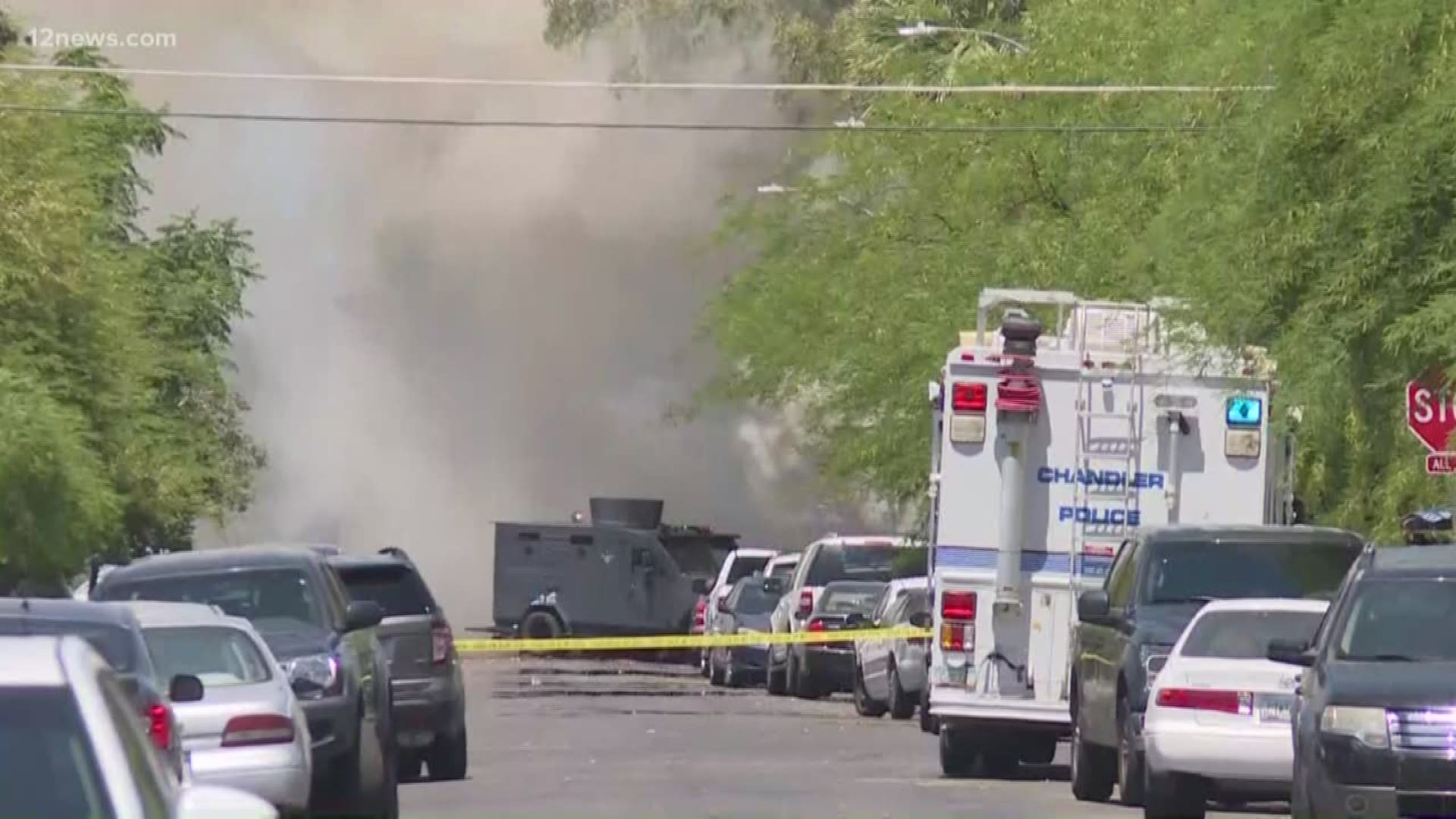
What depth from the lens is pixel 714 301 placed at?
146 feet

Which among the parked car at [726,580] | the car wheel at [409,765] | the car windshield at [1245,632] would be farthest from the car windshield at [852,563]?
the car windshield at [1245,632]

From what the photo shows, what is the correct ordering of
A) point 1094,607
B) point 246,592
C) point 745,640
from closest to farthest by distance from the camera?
point 1094,607
point 246,592
point 745,640

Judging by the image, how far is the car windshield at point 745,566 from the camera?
44062 millimetres

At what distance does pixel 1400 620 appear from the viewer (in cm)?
1512

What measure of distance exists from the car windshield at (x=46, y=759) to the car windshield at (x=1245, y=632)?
11337mm

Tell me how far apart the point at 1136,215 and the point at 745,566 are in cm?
1642

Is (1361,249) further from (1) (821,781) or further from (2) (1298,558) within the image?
(1) (821,781)

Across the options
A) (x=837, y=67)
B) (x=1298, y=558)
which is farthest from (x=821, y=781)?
(x=837, y=67)

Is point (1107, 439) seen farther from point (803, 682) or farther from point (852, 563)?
point (852, 563)

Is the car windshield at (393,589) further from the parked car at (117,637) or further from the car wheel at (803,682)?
the car wheel at (803,682)

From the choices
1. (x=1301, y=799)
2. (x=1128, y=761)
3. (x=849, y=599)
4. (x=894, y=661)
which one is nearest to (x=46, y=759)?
(x=1301, y=799)

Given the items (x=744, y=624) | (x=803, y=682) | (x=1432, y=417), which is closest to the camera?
(x=1432, y=417)

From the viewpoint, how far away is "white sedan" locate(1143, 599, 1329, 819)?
1691 cm

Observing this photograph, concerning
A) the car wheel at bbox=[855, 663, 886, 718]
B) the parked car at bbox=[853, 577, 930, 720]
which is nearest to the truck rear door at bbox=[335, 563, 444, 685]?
the parked car at bbox=[853, 577, 930, 720]
